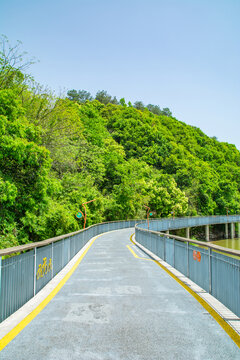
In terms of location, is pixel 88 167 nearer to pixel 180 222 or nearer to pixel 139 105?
pixel 180 222

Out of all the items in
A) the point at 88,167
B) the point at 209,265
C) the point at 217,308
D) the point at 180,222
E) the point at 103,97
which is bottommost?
the point at 180,222

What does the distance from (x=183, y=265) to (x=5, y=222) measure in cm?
1590

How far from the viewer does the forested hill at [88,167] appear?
23.4m

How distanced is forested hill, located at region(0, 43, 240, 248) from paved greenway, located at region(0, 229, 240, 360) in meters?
14.9

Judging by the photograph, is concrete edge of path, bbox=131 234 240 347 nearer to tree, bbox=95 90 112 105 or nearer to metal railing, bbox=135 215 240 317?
metal railing, bbox=135 215 240 317

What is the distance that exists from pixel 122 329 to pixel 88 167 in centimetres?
5838

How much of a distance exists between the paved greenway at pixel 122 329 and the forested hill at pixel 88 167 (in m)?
14.9

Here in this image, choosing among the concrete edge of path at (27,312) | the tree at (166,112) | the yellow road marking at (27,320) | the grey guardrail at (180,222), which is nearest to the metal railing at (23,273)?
the concrete edge of path at (27,312)

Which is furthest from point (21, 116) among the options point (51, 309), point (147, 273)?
point (51, 309)

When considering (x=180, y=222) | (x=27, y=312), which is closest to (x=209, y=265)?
(x=27, y=312)

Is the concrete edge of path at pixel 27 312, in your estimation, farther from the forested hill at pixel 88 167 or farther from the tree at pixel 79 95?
the tree at pixel 79 95

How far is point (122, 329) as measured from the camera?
468 cm

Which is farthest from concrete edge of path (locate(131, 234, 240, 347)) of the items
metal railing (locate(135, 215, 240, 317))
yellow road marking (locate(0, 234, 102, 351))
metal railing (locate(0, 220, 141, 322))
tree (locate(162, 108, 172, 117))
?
tree (locate(162, 108, 172, 117))

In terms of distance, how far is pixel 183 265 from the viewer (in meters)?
9.69
